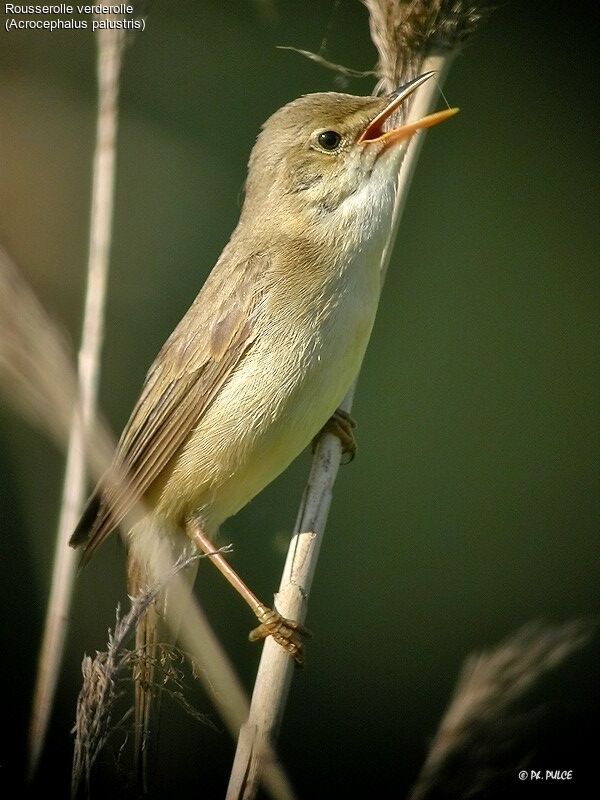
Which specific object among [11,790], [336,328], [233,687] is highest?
[336,328]

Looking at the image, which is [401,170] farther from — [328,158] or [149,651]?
[149,651]

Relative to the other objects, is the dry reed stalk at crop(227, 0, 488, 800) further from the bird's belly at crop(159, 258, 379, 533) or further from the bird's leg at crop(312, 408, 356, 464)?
the bird's belly at crop(159, 258, 379, 533)

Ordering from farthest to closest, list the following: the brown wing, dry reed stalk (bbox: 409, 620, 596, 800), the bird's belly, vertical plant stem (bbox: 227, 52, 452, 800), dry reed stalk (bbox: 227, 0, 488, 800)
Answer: the brown wing
the bird's belly
dry reed stalk (bbox: 227, 0, 488, 800)
vertical plant stem (bbox: 227, 52, 452, 800)
dry reed stalk (bbox: 409, 620, 596, 800)

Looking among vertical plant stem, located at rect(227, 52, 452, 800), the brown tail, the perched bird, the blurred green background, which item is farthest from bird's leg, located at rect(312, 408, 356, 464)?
the brown tail

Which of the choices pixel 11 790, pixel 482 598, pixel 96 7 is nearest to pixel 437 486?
pixel 482 598

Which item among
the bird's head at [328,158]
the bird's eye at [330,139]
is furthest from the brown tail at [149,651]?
the bird's eye at [330,139]

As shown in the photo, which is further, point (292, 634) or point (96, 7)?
point (292, 634)

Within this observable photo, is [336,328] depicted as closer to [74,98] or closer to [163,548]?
[163,548]

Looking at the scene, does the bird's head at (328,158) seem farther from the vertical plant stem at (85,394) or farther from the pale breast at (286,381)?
the vertical plant stem at (85,394)
